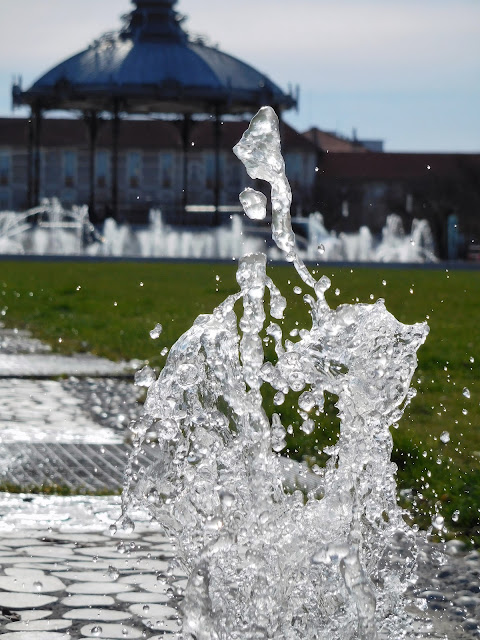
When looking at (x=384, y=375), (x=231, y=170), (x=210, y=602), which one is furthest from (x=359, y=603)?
(x=231, y=170)

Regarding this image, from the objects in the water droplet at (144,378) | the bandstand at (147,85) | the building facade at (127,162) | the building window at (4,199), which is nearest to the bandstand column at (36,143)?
the bandstand at (147,85)

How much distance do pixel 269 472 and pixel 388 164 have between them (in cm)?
6376

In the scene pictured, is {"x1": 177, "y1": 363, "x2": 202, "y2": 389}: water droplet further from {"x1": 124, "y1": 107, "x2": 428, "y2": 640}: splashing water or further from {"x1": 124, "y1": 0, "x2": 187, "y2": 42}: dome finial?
{"x1": 124, "y1": 0, "x2": 187, "y2": 42}: dome finial

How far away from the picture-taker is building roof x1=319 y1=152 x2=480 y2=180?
64.4 m

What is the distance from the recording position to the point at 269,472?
138 inches

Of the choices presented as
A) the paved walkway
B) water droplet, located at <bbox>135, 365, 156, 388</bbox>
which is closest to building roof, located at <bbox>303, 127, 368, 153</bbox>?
the paved walkway

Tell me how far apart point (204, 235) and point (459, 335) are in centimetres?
2375

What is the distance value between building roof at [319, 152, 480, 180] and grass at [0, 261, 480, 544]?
37.4 m

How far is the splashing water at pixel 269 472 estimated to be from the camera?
10.1ft

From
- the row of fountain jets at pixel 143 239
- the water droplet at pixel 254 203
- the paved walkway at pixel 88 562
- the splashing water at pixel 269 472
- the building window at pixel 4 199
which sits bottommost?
the building window at pixel 4 199

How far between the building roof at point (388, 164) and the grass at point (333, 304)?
3741 cm

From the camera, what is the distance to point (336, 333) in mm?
3865

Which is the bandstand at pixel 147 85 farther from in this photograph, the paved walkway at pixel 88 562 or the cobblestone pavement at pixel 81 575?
the cobblestone pavement at pixel 81 575

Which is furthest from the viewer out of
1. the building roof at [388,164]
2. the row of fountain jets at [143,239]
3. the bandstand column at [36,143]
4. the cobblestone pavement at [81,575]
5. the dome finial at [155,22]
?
the building roof at [388,164]
